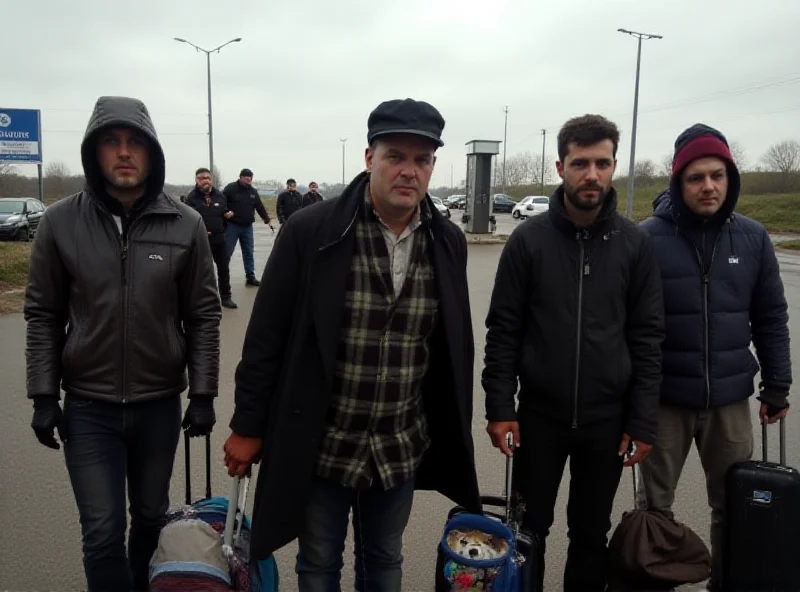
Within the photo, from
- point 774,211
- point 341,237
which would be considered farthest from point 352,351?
point 774,211

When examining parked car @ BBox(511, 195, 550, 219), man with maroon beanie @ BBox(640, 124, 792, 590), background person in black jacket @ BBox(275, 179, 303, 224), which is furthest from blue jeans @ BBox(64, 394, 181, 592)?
parked car @ BBox(511, 195, 550, 219)

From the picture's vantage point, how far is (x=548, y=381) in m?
2.51

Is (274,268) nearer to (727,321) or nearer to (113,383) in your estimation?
(113,383)

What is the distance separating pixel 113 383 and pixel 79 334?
22 cm

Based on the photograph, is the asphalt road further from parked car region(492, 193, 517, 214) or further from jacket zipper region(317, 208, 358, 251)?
parked car region(492, 193, 517, 214)

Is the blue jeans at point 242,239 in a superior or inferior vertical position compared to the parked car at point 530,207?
inferior

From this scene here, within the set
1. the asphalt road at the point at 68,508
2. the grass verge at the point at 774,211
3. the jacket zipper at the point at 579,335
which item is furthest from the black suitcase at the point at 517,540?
the grass verge at the point at 774,211

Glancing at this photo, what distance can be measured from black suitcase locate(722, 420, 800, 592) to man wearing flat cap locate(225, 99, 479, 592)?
1277mm

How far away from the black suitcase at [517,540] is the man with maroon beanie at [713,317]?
27.2 inches

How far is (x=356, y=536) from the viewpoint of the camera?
8.01 feet

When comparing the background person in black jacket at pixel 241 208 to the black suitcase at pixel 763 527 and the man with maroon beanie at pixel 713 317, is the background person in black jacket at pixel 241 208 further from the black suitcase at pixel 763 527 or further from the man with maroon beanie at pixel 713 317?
the black suitcase at pixel 763 527

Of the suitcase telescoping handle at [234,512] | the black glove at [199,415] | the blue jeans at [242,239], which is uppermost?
the blue jeans at [242,239]

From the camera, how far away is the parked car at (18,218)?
19.8 metres

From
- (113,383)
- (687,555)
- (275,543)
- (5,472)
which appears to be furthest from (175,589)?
(5,472)
